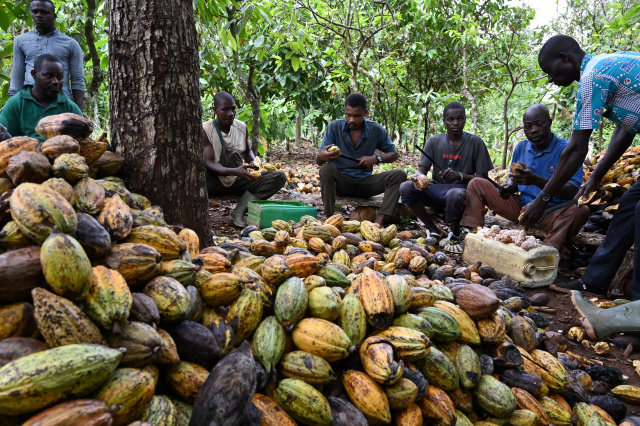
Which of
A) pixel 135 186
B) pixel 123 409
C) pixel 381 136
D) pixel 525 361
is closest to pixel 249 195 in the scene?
pixel 381 136

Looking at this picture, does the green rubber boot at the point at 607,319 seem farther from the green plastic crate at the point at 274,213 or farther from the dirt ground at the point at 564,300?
the green plastic crate at the point at 274,213

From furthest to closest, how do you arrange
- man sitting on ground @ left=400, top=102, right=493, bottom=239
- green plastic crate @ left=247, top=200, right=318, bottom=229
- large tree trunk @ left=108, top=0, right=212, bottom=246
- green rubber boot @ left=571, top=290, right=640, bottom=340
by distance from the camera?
man sitting on ground @ left=400, top=102, right=493, bottom=239 → green plastic crate @ left=247, top=200, right=318, bottom=229 → green rubber boot @ left=571, top=290, right=640, bottom=340 → large tree trunk @ left=108, top=0, right=212, bottom=246

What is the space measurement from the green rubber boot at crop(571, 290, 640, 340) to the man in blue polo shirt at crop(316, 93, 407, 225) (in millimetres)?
2363

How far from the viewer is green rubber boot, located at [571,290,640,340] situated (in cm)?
261

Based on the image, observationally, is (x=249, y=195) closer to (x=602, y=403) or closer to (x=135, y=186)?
(x=135, y=186)

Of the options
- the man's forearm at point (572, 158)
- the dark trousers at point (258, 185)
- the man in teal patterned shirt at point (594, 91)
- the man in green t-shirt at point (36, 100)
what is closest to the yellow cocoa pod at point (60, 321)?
the man in green t-shirt at point (36, 100)

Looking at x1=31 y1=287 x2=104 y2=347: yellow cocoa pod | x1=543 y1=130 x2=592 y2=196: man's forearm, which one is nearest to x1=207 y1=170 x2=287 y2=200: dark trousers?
x1=543 y1=130 x2=592 y2=196: man's forearm

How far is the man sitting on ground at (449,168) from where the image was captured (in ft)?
15.2

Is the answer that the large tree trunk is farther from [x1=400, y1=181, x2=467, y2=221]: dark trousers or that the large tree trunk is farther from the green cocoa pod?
[x1=400, y1=181, x2=467, y2=221]: dark trousers

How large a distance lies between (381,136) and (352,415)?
170 inches

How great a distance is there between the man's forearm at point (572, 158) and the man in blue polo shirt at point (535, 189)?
584 millimetres

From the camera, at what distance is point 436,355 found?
5.16 ft

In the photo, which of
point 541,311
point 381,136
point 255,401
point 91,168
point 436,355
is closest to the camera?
point 255,401

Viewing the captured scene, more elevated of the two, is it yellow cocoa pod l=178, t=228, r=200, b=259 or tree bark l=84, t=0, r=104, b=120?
tree bark l=84, t=0, r=104, b=120
